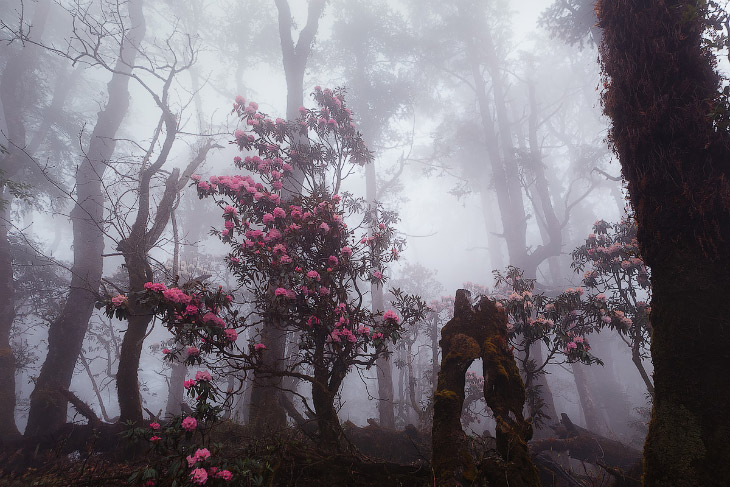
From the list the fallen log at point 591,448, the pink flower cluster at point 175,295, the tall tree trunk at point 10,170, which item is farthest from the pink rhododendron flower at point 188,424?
the fallen log at point 591,448

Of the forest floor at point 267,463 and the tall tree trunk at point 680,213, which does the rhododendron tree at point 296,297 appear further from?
the tall tree trunk at point 680,213

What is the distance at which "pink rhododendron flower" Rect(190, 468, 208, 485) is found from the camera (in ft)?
9.82

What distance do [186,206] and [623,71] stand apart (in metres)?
24.3

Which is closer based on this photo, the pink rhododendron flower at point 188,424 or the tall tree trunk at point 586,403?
the pink rhododendron flower at point 188,424

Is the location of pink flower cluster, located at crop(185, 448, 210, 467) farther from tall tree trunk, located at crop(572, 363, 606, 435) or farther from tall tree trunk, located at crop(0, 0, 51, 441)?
tall tree trunk, located at crop(572, 363, 606, 435)

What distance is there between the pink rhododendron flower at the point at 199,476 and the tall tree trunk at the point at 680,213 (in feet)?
13.7

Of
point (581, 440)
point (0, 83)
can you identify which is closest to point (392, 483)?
point (581, 440)

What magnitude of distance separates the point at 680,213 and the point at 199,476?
546 centimetres

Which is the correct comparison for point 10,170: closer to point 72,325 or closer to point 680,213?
point 72,325

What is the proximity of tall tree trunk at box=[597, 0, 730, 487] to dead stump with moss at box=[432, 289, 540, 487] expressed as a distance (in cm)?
145

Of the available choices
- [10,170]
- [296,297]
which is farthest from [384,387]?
[10,170]

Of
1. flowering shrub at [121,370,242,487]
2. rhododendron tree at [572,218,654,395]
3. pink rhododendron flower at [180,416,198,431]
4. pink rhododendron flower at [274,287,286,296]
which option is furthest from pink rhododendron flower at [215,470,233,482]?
rhododendron tree at [572,218,654,395]

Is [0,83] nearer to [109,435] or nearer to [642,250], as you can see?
[109,435]

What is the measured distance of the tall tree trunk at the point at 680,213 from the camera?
3.01m
